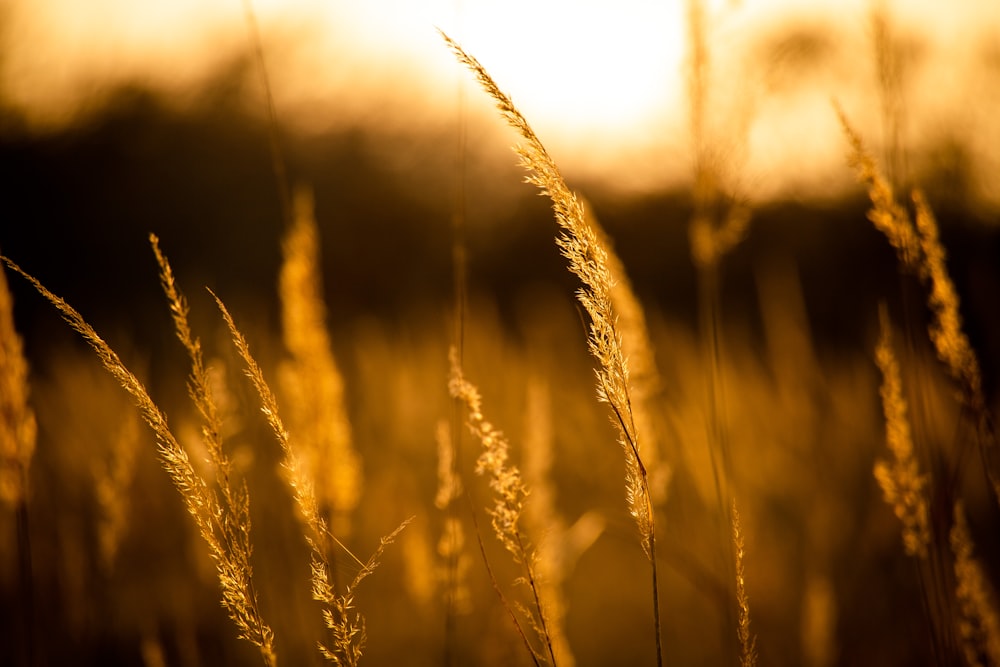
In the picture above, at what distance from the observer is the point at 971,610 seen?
1.26 m

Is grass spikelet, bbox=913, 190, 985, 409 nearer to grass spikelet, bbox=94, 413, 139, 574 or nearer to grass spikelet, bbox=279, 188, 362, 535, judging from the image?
grass spikelet, bbox=279, 188, 362, 535

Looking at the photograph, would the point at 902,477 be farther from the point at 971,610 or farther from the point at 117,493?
the point at 117,493

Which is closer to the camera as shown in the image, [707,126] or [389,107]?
[707,126]

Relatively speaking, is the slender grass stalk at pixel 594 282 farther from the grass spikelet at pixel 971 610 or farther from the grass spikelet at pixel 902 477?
the grass spikelet at pixel 971 610

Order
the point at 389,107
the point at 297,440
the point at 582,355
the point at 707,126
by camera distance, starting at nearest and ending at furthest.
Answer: the point at 297,440
the point at 707,126
the point at 582,355
the point at 389,107

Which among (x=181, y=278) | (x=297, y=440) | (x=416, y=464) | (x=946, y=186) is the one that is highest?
(x=181, y=278)

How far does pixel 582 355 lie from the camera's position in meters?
6.42

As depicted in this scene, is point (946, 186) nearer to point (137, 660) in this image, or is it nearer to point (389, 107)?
point (137, 660)

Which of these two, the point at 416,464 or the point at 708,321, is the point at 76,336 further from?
the point at 708,321

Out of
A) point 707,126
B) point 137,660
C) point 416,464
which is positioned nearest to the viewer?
point 707,126

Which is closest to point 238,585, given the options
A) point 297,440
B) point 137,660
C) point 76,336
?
point 297,440

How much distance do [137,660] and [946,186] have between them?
5.13 meters

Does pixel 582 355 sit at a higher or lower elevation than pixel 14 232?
lower

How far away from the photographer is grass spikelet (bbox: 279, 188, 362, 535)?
1.40 metres
